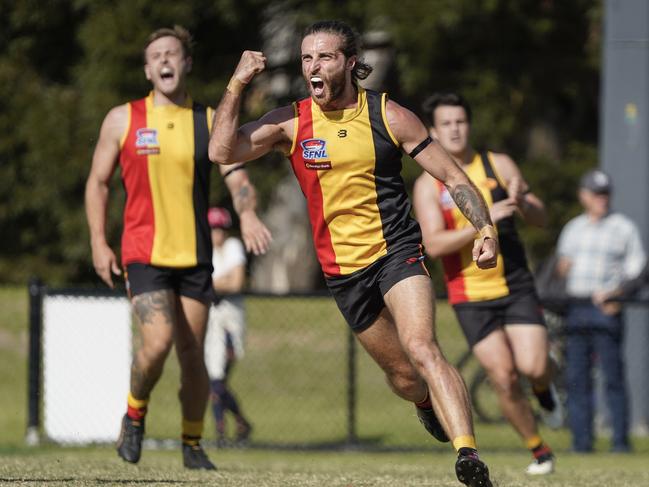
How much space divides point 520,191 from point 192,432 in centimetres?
270

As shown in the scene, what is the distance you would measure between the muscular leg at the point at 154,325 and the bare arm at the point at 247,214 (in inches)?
23.8

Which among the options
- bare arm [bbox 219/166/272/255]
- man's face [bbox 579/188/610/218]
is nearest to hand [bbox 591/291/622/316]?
man's face [bbox 579/188/610/218]

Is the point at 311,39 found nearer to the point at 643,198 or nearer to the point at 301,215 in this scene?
the point at 643,198

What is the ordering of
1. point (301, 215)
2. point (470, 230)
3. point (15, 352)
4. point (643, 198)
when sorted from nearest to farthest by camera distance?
point (470, 230) → point (643, 198) → point (15, 352) → point (301, 215)

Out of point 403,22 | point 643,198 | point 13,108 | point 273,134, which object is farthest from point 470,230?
point 13,108

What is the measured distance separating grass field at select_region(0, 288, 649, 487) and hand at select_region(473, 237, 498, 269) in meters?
1.51

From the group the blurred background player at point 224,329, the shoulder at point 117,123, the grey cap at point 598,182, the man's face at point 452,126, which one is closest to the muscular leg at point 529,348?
the man's face at point 452,126

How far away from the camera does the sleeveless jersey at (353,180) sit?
7.11m

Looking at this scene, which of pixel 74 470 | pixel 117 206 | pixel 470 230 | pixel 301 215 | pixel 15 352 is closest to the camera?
pixel 74 470

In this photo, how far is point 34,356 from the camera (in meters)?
12.7

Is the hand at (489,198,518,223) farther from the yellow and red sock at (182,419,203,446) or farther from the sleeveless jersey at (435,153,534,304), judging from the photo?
the yellow and red sock at (182,419,203,446)

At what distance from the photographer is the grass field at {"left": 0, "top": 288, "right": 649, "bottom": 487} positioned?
8.31 meters

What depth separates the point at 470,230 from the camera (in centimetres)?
902

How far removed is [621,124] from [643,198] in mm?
800
